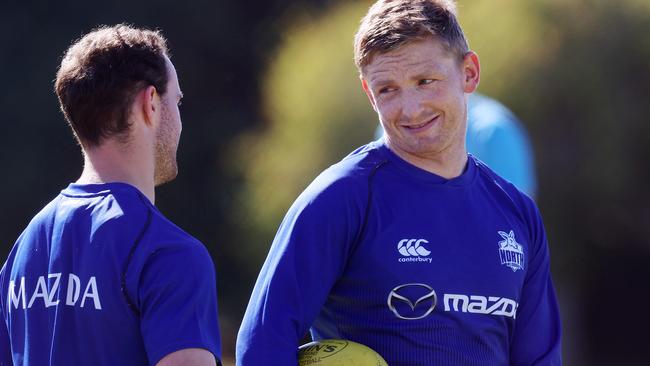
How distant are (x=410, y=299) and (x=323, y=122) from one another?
9255mm

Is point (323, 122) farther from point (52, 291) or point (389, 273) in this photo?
point (52, 291)

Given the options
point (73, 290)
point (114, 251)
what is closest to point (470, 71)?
point (114, 251)

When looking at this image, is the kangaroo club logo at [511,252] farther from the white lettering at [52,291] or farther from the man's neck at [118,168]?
the white lettering at [52,291]

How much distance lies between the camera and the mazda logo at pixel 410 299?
292 cm

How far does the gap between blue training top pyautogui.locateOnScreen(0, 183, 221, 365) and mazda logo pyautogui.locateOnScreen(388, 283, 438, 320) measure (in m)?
Result: 0.53

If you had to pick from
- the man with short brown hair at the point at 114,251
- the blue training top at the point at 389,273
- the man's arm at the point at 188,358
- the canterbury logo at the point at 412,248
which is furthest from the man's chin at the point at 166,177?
the canterbury logo at the point at 412,248

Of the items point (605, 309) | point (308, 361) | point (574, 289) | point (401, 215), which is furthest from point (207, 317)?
point (605, 309)

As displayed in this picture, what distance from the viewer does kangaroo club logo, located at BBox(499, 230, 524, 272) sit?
3088 millimetres

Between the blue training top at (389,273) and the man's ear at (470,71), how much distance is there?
331mm

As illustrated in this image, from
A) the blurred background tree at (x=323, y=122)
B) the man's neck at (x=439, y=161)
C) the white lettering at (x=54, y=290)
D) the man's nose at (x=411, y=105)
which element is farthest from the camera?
the blurred background tree at (x=323, y=122)

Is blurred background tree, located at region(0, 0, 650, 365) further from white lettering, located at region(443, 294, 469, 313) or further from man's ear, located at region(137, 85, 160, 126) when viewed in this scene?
man's ear, located at region(137, 85, 160, 126)

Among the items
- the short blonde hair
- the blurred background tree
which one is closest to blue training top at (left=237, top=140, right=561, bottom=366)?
the short blonde hair

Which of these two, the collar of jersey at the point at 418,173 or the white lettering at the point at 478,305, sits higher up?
the collar of jersey at the point at 418,173

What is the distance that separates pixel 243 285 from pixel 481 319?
12.4 metres
